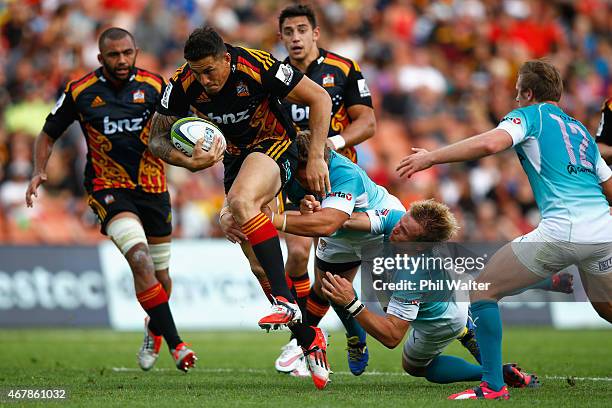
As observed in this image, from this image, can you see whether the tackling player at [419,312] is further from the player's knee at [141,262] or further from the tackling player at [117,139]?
the tackling player at [117,139]

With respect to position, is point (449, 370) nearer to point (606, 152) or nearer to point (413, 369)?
point (413, 369)

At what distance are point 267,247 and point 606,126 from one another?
3370mm

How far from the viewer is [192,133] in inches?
305

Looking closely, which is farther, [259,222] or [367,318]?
[259,222]

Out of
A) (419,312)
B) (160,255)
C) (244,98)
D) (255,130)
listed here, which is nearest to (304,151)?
(255,130)

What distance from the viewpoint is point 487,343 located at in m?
6.76

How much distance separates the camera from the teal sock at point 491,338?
22.1ft

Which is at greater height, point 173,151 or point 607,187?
point 173,151

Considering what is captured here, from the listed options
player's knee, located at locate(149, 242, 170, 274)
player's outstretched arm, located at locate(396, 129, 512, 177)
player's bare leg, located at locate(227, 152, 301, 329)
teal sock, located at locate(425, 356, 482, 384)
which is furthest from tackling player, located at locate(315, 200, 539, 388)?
player's knee, located at locate(149, 242, 170, 274)

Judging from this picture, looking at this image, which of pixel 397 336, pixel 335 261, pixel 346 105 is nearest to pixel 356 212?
pixel 335 261

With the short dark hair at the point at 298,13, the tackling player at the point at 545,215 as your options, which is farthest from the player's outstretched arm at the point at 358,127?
the tackling player at the point at 545,215

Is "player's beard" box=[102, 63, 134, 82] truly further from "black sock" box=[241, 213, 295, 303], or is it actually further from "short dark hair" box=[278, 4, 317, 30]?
"black sock" box=[241, 213, 295, 303]

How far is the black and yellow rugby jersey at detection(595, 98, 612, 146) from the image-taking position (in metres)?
8.63

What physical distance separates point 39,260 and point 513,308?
7.82 metres
